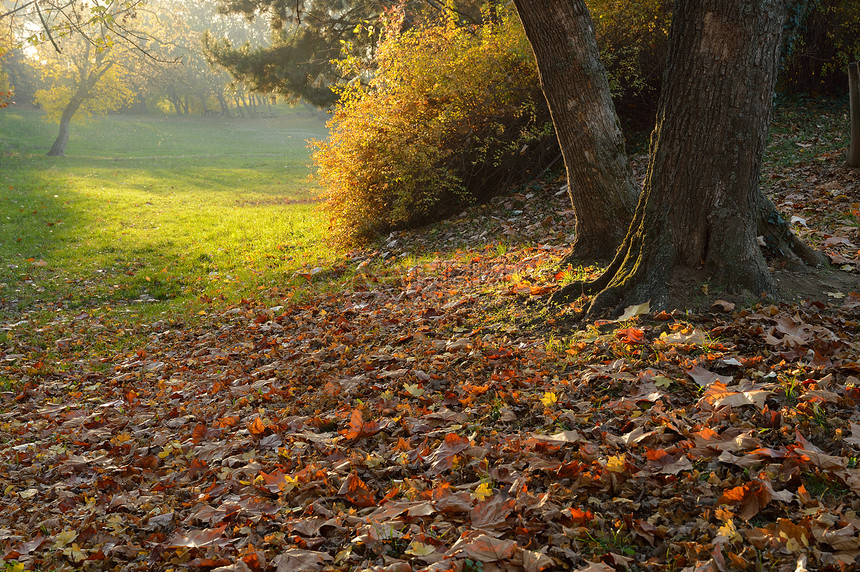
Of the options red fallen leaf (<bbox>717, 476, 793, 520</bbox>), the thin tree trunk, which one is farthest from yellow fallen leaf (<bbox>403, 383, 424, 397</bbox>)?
the thin tree trunk

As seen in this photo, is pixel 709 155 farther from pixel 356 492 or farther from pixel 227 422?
pixel 227 422

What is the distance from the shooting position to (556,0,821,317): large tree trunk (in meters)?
3.96

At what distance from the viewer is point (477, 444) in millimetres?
3389

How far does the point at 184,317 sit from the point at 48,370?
2143 mm

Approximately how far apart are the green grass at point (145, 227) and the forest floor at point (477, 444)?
3.88 metres

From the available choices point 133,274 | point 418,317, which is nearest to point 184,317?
point 133,274

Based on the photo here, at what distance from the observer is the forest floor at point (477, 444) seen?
247 cm

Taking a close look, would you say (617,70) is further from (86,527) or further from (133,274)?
(86,527)

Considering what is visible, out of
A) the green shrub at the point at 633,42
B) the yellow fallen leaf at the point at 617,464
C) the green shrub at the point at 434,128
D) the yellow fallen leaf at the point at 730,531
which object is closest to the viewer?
the yellow fallen leaf at the point at 730,531

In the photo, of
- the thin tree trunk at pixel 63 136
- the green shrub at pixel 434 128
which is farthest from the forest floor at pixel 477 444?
the thin tree trunk at pixel 63 136

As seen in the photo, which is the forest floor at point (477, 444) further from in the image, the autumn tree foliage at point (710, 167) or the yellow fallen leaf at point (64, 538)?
the autumn tree foliage at point (710, 167)

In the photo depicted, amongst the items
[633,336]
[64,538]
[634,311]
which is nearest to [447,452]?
[633,336]

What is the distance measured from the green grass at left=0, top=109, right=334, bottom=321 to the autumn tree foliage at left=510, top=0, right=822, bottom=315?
6395 millimetres

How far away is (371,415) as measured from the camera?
4086 mm
